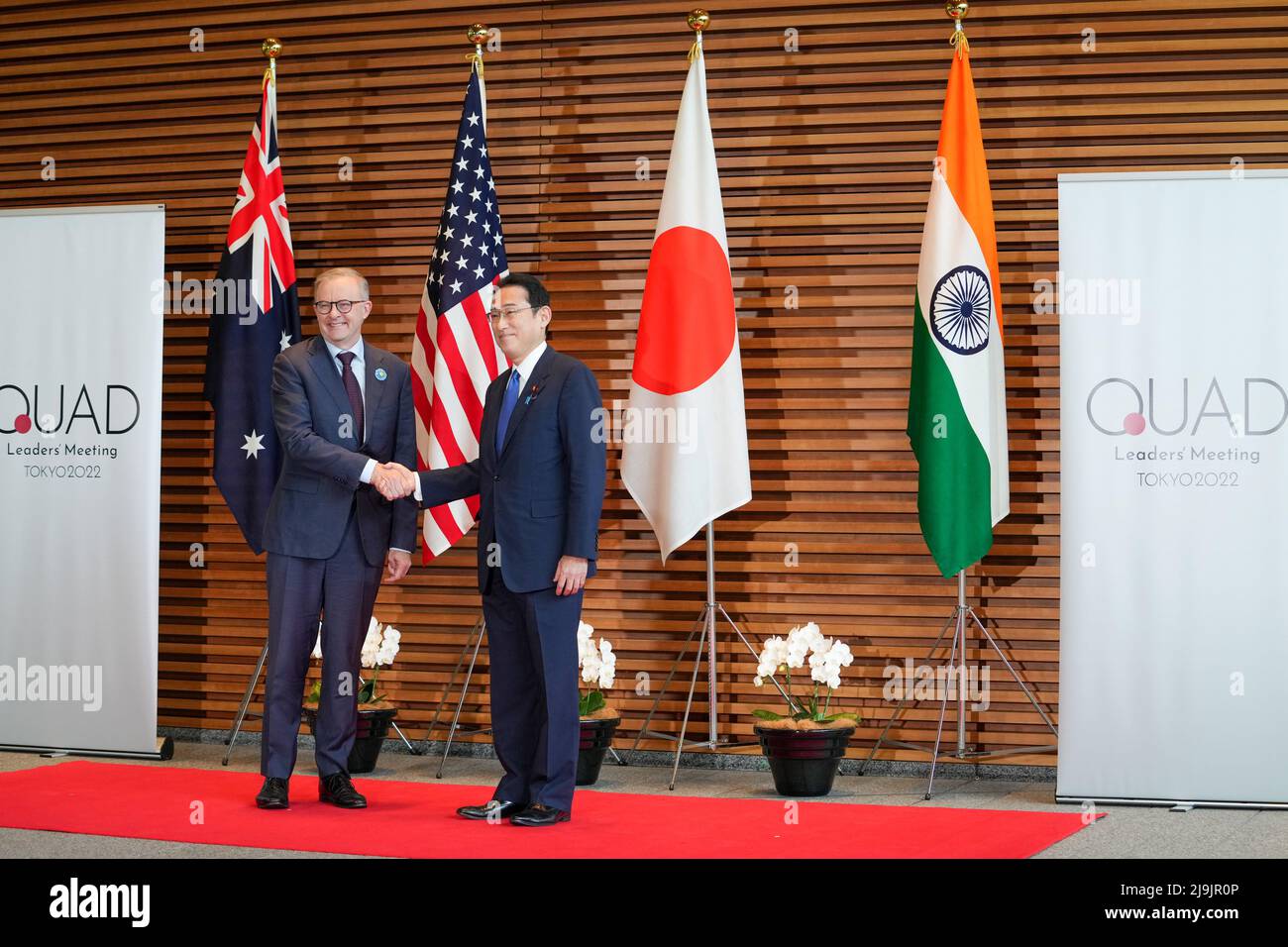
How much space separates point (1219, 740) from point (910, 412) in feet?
5.35

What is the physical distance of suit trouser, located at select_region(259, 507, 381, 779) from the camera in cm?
448

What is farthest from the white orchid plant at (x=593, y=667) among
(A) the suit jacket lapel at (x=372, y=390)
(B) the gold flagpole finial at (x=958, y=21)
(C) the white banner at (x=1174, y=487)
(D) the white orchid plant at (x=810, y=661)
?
(B) the gold flagpole finial at (x=958, y=21)

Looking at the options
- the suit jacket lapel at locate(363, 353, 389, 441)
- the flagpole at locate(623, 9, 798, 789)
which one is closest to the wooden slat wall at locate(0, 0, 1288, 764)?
the flagpole at locate(623, 9, 798, 789)

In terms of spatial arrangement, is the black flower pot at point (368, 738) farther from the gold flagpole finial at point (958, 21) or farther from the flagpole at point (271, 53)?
the gold flagpole finial at point (958, 21)

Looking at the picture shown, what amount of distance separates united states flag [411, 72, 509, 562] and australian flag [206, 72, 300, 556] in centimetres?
64

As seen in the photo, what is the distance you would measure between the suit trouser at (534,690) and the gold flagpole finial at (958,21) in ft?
8.96

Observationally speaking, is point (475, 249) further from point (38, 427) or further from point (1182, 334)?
point (1182, 334)

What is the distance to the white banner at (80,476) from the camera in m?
5.65

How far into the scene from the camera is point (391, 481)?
4387mm

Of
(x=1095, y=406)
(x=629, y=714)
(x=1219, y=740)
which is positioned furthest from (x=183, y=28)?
(x=1219, y=740)

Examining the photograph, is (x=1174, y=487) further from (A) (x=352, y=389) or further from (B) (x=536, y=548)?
(A) (x=352, y=389)

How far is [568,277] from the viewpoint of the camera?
6.08m

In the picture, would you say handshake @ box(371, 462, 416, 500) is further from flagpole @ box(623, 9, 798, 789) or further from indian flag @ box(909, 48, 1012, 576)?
indian flag @ box(909, 48, 1012, 576)

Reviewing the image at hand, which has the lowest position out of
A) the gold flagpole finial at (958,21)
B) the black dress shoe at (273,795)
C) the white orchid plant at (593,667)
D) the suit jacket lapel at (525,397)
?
the black dress shoe at (273,795)
